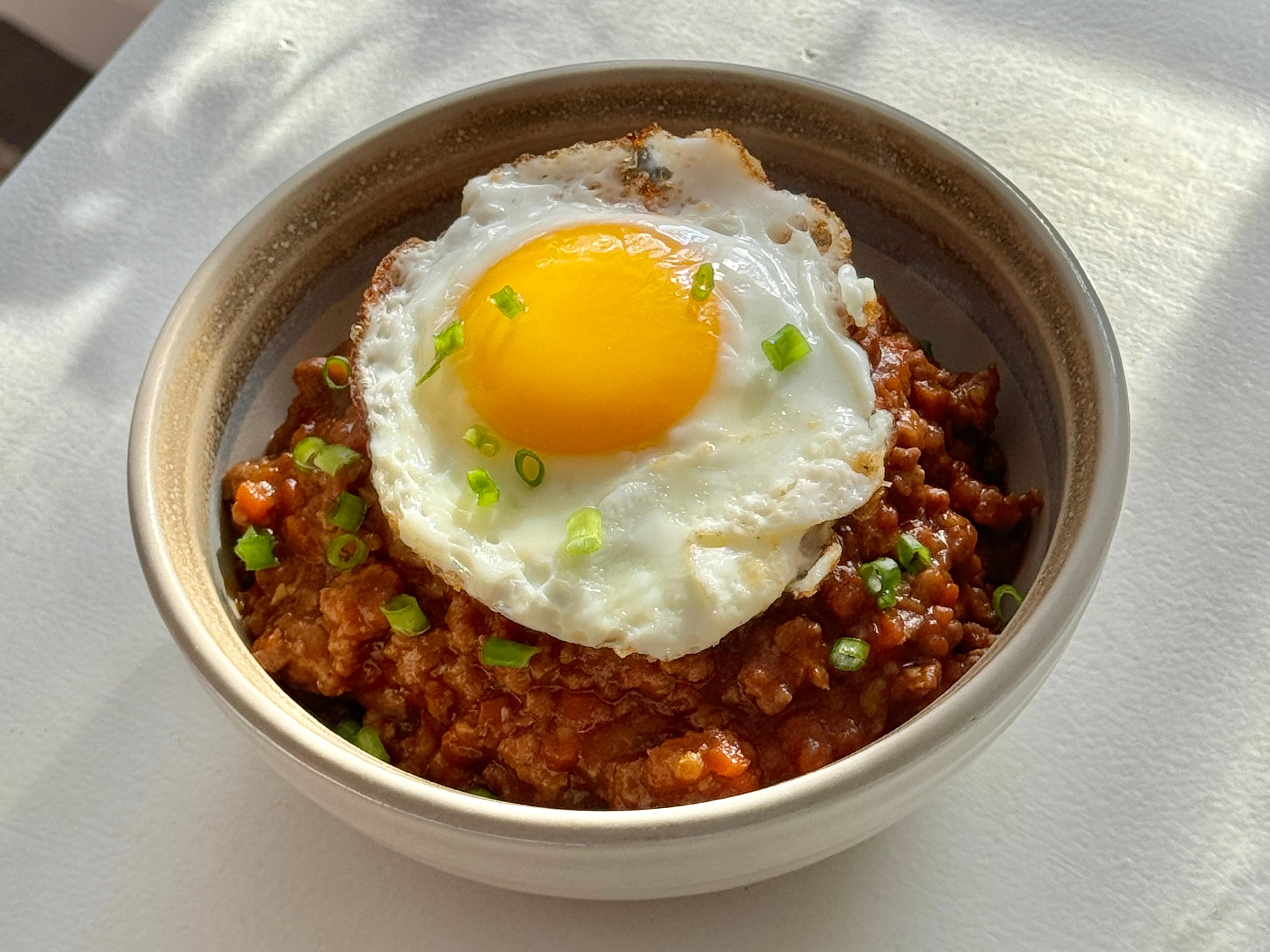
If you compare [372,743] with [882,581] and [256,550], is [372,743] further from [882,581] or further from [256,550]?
[882,581]

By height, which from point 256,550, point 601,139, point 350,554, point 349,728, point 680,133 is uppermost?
point 680,133

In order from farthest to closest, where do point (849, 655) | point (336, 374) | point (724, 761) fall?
1. point (336, 374)
2. point (849, 655)
3. point (724, 761)

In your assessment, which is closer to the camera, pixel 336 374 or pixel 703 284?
pixel 703 284

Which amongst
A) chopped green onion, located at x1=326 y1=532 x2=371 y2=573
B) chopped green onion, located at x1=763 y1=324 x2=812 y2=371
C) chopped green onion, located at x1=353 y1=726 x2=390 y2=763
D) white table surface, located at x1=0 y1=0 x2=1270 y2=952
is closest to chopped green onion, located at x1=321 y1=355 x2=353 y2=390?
chopped green onion, located at x1=326 y1=532 x2=371 y2=573

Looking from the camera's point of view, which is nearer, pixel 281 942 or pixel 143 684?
pixel 281 942

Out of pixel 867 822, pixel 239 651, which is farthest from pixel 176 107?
pixel 867 822

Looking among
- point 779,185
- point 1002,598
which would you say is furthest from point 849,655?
point 779,185

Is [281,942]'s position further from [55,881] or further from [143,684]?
[143,684]
